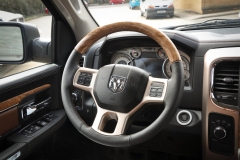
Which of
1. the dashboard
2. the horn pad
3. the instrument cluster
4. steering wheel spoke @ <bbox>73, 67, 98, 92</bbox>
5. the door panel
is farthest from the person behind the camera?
the instrument cluster

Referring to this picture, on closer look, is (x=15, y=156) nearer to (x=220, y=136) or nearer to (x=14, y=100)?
(x=14, y=100)

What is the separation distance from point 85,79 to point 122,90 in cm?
27

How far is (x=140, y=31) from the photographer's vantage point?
1491 mm

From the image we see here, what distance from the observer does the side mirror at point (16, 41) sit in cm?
219

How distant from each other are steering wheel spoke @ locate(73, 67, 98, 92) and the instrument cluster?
53 cm

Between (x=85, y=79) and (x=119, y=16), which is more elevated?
(x=119, y=16)

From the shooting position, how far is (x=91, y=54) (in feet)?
7.06

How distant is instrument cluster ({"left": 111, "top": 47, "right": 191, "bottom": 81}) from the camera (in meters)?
1.93

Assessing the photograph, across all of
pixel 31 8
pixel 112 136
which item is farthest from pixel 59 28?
pixel 112 136

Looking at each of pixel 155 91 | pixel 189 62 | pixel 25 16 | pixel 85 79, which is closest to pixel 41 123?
pixel 85 79

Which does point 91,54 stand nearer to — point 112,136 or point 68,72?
point 68,72

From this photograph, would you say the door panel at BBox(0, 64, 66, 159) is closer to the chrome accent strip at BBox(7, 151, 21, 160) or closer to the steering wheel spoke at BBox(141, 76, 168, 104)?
the chrome accent strip at BBox(7, 151, 21, 160)

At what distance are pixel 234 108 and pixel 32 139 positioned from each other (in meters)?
1.43

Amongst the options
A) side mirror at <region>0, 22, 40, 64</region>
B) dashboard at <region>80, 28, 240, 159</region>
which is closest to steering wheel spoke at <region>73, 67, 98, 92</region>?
dashboard at <region>80, 28, 240, 159</region>
